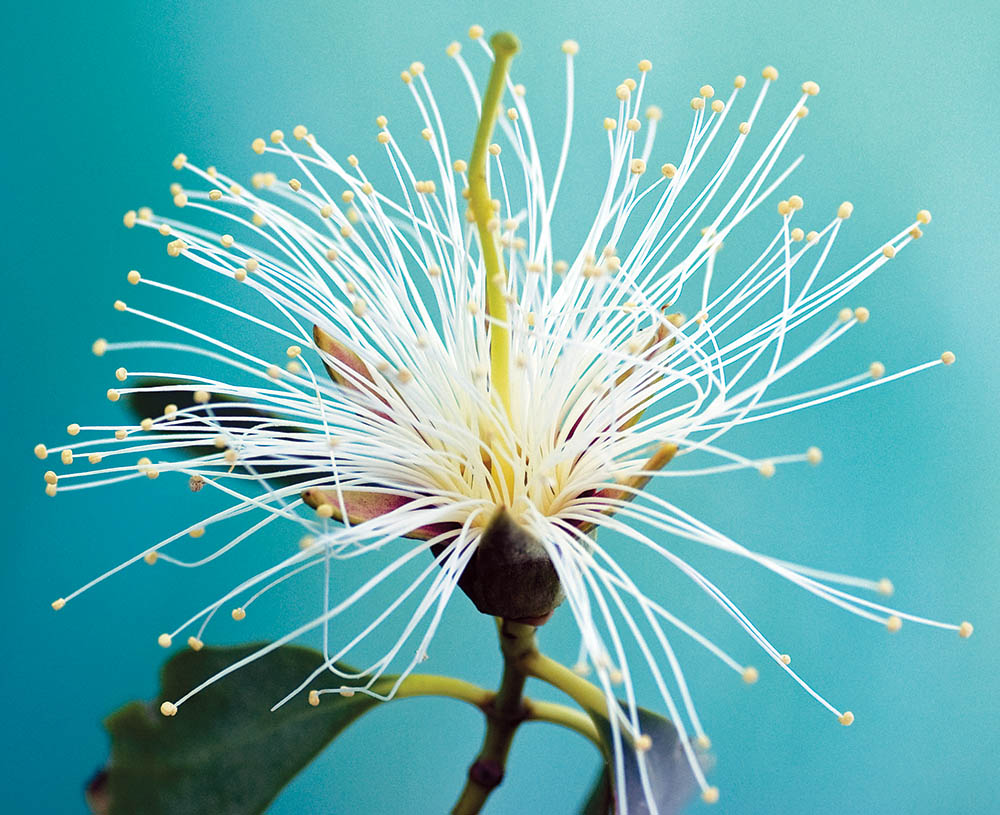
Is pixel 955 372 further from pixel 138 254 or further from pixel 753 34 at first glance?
pixel 138 254

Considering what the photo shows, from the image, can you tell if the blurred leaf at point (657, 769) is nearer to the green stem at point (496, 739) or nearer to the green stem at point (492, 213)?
the green stem at point (496, 739)

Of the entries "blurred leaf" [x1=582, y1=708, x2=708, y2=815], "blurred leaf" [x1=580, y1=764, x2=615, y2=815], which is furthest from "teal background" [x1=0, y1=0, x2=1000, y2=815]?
"blurred leaf" [x1=582, y1=708, x2=708, y2=815]

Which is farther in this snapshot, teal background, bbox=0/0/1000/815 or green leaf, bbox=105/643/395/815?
teal background, bbox=0/0/1000/815

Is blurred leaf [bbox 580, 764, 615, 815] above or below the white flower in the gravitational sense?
below

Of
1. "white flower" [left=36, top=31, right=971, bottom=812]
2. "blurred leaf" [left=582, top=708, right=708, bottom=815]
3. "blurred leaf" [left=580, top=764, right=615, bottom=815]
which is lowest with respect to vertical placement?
→ "blurred leaf" [left=580, top=764, right=615, bottom=815]

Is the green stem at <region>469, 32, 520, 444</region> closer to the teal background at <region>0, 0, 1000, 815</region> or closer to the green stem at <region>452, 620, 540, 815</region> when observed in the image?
the green stem at <region>452, 620, 540, 815</region>

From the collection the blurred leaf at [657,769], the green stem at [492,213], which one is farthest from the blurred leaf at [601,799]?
the green stem at [492,213]
